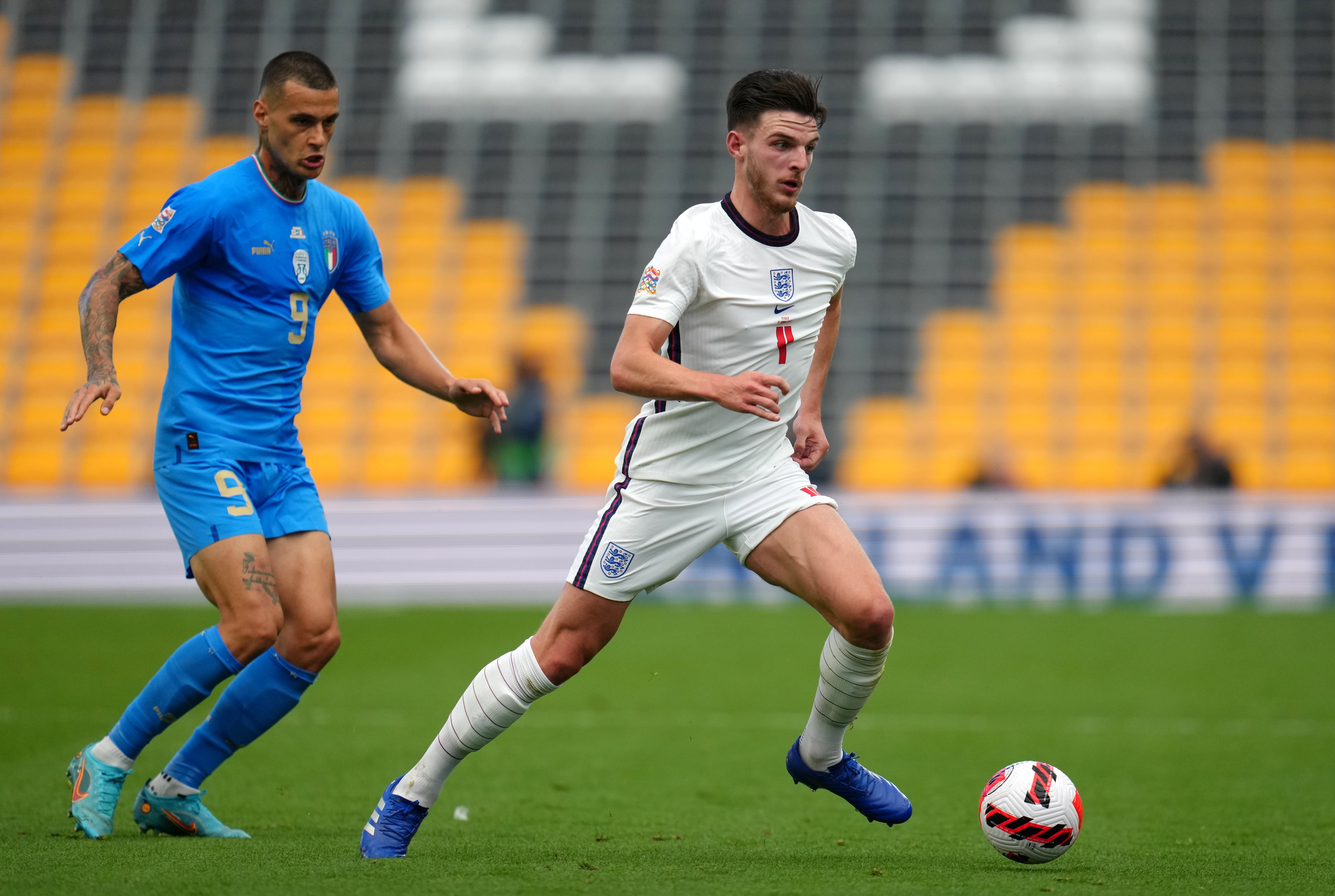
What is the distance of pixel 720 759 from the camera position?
255 inches

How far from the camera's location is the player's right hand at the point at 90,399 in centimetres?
402

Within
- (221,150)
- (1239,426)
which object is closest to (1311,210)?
(1239,426)

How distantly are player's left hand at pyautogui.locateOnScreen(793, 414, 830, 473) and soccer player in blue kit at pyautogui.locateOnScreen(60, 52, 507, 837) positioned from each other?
0.99 metres

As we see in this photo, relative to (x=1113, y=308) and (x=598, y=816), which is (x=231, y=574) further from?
(x=1113, y=308)

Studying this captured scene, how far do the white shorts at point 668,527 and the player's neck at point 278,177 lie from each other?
→ 149 cm

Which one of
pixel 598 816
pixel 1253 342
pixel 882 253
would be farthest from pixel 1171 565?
pixel 598 816

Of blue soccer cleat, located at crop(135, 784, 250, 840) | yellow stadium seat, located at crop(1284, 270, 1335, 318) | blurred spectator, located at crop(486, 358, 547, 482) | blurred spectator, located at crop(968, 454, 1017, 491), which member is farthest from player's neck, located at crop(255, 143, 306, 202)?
yellow stadium seat, located at crop(1284, 270, 1335, 318)

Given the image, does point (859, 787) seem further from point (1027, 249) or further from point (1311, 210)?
point (1311, 210)

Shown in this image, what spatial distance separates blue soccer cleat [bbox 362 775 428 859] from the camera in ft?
13.7

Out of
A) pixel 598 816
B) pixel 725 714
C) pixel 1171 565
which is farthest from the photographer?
pixel 1171 565

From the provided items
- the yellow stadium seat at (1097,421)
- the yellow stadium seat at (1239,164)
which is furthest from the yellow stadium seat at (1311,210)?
the yellow stadium seat at (1097,421)

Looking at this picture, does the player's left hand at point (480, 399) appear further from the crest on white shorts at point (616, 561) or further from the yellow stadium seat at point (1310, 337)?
the yellow stadium seat at point (1310, 337)

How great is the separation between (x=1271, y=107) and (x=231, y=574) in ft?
55.6

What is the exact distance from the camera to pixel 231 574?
4469 millimetres
